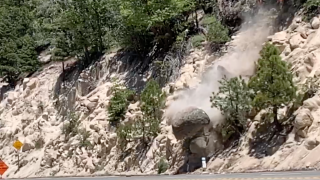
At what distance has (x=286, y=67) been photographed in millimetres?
21641

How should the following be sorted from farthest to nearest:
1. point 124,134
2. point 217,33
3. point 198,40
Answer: point 198,40
point 217,33
point 124,134

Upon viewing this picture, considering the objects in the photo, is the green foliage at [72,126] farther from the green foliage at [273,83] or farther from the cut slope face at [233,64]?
the green foliage at [273,83]

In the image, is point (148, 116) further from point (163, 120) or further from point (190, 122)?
point (190, 122)

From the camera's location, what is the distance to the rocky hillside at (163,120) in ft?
71.2

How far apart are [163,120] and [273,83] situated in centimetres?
865

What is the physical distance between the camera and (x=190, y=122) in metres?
24.0

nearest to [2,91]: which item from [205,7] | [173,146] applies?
[205,7]

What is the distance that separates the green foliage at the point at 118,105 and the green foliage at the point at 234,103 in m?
8.71

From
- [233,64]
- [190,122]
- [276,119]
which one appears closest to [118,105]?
[233,64]

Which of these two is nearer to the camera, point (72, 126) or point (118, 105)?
point (118, 105)

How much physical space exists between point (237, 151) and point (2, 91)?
29.4 meters

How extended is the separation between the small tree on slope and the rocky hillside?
950mm

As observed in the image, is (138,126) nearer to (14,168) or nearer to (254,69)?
(254,69)

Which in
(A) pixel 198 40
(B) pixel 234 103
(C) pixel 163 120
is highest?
(A) pixel 198 40
